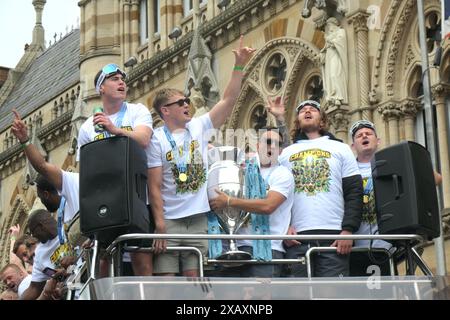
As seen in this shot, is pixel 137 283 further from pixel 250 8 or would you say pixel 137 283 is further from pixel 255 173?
pixel 250 8

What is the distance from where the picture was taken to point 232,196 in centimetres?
852

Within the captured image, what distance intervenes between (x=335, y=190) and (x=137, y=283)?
191 cm

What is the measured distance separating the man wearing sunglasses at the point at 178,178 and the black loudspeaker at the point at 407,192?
A: 1.15 meters

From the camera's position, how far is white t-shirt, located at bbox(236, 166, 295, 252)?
859 cm

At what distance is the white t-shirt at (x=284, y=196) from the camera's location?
28.2 feet

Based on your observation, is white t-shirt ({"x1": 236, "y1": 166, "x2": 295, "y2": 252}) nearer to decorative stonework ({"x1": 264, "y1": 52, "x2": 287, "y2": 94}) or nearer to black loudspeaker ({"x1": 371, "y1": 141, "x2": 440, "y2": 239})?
black loudspeaker ({"x1": 371, "y1": 141, "x2": 440, "y2": 239})

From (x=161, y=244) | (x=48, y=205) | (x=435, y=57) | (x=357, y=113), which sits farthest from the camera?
(x=357, y=113)

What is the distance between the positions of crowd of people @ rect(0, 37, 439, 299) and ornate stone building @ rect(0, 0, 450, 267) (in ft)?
34.4

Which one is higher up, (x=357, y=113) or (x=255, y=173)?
(x=357, y=113)

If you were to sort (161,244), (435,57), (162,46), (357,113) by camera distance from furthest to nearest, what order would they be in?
1. (162,46)
2. (357,113)
3. (435,57)
4. (161,244)

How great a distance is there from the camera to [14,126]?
887 centimetres

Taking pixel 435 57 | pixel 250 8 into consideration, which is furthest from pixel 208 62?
pixel 435 57

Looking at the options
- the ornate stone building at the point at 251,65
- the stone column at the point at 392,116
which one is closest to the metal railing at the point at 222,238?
the ornate stone building at the point at 251,65
